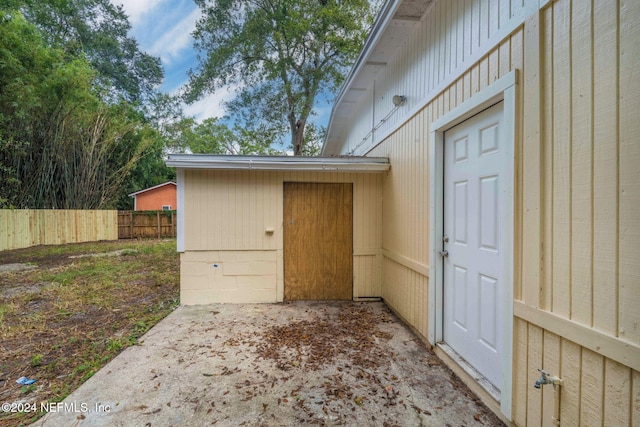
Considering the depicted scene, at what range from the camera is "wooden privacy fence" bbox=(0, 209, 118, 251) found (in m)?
9.53

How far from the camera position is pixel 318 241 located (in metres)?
4.49

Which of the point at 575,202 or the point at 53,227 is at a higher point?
the point at 575,202

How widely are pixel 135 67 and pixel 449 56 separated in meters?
23.5

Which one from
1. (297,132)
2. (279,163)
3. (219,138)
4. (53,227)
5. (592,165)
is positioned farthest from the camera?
(219,138)

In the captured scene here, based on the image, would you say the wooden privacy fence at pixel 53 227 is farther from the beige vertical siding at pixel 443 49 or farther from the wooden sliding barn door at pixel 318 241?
the beige vertical siding at pixel 443 49

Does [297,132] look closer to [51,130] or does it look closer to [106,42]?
[51,130]

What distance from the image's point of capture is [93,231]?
12188 mm

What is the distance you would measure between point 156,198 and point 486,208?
21384 mm

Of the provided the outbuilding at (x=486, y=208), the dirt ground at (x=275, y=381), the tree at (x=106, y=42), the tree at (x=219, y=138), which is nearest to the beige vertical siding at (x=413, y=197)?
the outbuilding at (x=486, y=208)

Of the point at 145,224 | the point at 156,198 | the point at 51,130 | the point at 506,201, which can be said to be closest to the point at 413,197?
the point at 506,201

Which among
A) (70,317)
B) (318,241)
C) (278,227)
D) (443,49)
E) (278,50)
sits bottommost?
(70,317)

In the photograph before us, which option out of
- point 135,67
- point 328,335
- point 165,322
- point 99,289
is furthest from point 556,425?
point 135,67

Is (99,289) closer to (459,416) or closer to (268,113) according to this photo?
(459,416)

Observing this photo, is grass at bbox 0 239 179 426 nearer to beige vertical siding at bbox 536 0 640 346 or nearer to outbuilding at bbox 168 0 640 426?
outbuilding at bbox 168 0 640 426
